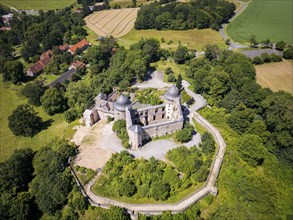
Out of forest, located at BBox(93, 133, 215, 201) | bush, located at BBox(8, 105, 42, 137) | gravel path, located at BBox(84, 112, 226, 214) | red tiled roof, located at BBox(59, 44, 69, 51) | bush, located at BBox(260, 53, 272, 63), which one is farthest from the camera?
red tiled roof, located at BBox(59, 44, 69, 51)

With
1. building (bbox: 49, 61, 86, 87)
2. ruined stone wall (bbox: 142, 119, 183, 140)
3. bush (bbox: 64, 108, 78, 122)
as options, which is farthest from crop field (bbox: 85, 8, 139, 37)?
ruined stone wall (bbox: 142, 119, 183, 140)

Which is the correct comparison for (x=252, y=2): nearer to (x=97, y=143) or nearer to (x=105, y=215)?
(x=97, y=143)

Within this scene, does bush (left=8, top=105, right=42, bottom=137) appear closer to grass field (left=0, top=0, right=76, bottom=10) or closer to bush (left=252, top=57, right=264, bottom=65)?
bush (left=252, top=57, right=264, bottom=65)

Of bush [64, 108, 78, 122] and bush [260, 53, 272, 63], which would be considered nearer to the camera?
bush [64, 108, 78, 122]

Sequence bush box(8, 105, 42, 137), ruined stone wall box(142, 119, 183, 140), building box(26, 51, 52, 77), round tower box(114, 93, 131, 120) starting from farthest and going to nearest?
building box(26, 51, 52, 77) < bush box(8, 105, 42, 137) < round tower box(114, 93, 131, 120) < ruined stone wall box(142, 119, 183, 140)

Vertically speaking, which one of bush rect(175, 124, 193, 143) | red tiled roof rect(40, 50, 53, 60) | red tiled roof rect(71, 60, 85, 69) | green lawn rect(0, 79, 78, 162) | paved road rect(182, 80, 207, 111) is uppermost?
bush rect(175, 124, 193, 143)

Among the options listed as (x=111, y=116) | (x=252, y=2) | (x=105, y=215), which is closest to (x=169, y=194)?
(x=105, y=215)

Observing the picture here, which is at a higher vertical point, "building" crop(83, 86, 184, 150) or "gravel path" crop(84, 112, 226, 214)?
"building" crop(83, 86, 184, 150)
